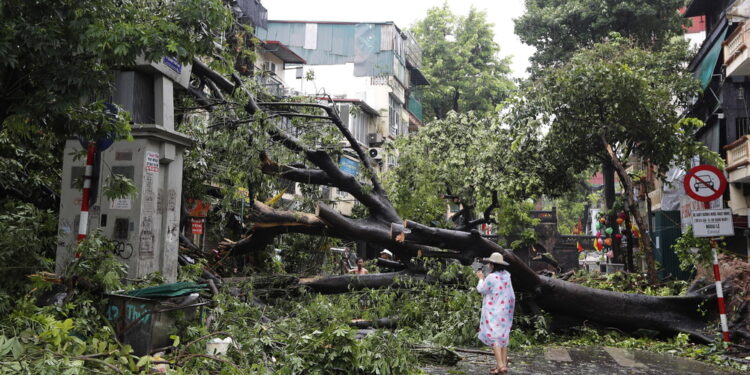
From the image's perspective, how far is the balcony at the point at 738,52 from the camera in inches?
770

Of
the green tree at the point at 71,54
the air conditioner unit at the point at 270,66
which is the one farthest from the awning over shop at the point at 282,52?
the green tree at the point at 71,54

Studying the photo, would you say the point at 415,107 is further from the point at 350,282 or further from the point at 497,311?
the point at 497,311

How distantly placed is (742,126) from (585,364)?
16.8 meters

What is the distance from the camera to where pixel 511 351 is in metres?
10.2

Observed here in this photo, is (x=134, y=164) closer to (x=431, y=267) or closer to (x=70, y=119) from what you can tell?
(x=70, y=119)

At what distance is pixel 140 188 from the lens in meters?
8.81

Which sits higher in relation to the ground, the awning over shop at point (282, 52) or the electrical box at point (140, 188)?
the awning over shop at point (282, 52)

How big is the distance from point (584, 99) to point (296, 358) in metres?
12.5

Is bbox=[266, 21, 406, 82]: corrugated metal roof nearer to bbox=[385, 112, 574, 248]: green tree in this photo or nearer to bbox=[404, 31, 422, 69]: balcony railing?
bbox=[404, 31, 422, 69]: balcony railing

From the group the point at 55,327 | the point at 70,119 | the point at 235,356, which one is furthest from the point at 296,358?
the point at 70,119

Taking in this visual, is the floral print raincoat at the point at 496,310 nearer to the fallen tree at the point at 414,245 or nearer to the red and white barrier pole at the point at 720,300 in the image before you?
the fallen tree at the point at 414,245

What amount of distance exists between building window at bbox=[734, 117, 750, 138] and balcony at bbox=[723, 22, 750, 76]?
1.59m

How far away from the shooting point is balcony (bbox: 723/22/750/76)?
19558mm

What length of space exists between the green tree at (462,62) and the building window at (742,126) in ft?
67.6
